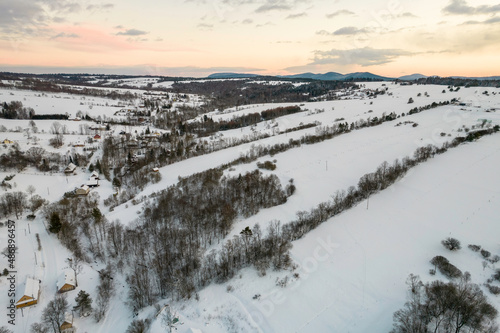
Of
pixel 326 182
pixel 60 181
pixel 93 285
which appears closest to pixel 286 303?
pixel 93 285

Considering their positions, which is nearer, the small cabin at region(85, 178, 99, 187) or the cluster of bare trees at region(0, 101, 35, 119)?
the small cabin at region(85, 178, 99, 187)

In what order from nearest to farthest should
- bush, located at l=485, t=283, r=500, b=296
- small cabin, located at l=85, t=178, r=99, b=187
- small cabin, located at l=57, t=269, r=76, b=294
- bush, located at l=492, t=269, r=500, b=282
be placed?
1. bush, located at l=485, t=283, r=500, b=296
2. bush, located at l=492, t=269, r=500, b=282
3. small cabin, located at l=57, t=269, r=76, b=294
4. small cabin, located at l=85, t=178, r=99, b=187

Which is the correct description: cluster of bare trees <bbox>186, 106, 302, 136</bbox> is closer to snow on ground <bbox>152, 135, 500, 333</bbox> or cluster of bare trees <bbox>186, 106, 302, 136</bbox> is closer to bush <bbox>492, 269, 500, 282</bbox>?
snow on ground <bbox>152, 135, 500, 333</bbox>

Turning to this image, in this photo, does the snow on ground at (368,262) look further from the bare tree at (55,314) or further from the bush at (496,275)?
the bare tree at (55,314)

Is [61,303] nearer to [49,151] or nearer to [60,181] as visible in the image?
[60,181]

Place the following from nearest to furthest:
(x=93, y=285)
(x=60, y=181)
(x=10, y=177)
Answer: (x=93, y=285), (x=10, y=177), (x=60, y=181)

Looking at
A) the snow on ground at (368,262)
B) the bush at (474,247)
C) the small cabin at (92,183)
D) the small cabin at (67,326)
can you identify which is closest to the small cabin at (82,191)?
the small cabin at (92,183)

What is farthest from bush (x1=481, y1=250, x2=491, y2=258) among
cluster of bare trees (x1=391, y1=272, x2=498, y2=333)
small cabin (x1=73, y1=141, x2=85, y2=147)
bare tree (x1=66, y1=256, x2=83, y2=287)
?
small cabin (x1=73, y1=141, x2=85, y2=147)
